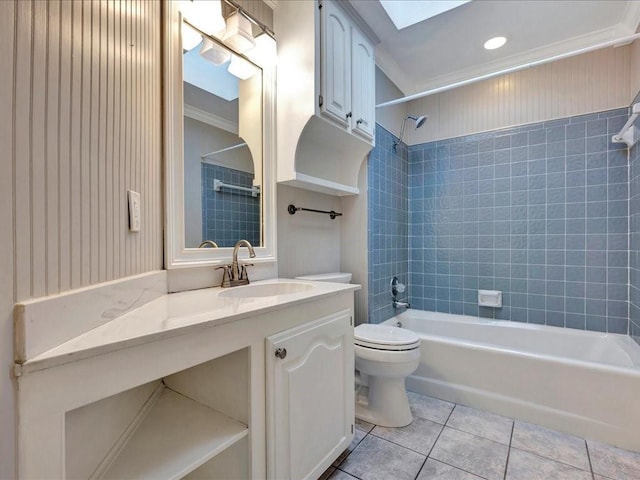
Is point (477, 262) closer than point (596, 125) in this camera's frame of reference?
No

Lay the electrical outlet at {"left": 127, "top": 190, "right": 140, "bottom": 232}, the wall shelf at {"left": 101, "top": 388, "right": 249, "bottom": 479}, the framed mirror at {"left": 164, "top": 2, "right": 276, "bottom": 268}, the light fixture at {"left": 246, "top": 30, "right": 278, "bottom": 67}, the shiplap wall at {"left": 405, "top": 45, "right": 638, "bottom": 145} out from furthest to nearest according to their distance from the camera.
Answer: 1. the shiplap wall at {"left": 405, "top": 45, "right": 638, "bottom": 145}
2. the light fixture at {"left": 246, "top": 30, "right": 278, "bottom": 67}
3. the framed mirror at {"left": 164, "top": 2, "right": 276, "bottom": 268}
4. the electrical outlet at {"left": 127, "top": 190, "right": 140, "bottom": 232}
5. the wall shelf at {"left": 101, "top": 388, "right": 249, "bottom": 479}

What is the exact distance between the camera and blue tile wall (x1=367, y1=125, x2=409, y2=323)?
2.31 metres

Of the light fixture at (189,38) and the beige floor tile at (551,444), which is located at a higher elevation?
the light fixture at (189,38)

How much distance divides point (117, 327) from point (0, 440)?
27cm

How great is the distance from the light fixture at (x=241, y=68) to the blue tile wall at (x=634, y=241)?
2436 millimetres

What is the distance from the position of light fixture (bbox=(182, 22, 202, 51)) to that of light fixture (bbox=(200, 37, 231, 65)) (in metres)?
0.03

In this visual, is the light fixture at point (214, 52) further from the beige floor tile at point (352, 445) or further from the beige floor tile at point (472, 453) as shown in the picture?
the beige floor tile at point (472, 453)

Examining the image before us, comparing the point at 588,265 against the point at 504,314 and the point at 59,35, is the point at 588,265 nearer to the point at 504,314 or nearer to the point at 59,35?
the point at 504,314

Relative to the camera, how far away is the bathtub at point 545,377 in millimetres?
1562

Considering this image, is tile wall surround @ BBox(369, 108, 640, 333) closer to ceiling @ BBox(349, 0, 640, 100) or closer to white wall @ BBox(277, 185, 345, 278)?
white wall @ BBox(277, 185, 345, 278)

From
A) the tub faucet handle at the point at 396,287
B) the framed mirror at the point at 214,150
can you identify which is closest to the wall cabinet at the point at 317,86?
the framed mirror at the point at 214,150

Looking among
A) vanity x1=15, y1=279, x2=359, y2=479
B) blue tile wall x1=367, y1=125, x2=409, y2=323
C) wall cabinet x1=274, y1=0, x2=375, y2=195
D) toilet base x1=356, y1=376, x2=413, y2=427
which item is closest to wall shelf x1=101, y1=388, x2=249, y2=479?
vanity x1=15, y1=279, x2=359, y2=479

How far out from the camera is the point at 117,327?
0.70m

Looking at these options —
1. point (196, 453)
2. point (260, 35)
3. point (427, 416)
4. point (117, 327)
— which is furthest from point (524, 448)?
point (260, 35)
